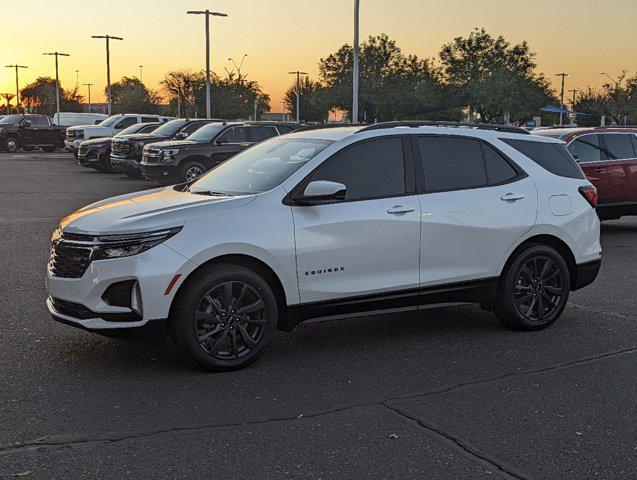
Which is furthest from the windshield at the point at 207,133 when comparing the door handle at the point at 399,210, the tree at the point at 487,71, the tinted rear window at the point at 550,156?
the tree at the point at 487,71

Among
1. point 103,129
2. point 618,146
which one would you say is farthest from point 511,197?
point 103,129

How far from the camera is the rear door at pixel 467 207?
6191mm

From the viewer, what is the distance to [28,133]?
4319 cm

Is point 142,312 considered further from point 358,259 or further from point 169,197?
point 358,259

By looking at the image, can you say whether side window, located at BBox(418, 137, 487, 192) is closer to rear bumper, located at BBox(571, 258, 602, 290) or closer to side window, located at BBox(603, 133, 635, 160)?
rear bumper, located at BBox(571, 258, 602, 290)

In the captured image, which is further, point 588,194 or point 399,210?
point 588,194

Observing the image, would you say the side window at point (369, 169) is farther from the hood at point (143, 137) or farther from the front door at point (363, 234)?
the hood at point (143, 137)

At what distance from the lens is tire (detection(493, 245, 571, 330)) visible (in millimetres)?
6582

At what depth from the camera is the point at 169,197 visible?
601cm

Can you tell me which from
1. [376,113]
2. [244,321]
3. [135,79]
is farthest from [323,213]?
[135,79]

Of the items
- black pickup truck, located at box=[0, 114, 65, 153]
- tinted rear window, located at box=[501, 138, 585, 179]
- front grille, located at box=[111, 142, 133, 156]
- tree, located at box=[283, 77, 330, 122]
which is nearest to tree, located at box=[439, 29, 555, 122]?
tree, located at box=[283, 77, 330, 122]

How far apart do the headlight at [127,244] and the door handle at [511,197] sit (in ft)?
9.51

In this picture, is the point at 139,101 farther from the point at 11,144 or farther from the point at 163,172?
the point at 163,172

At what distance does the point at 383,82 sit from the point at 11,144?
142 feet
